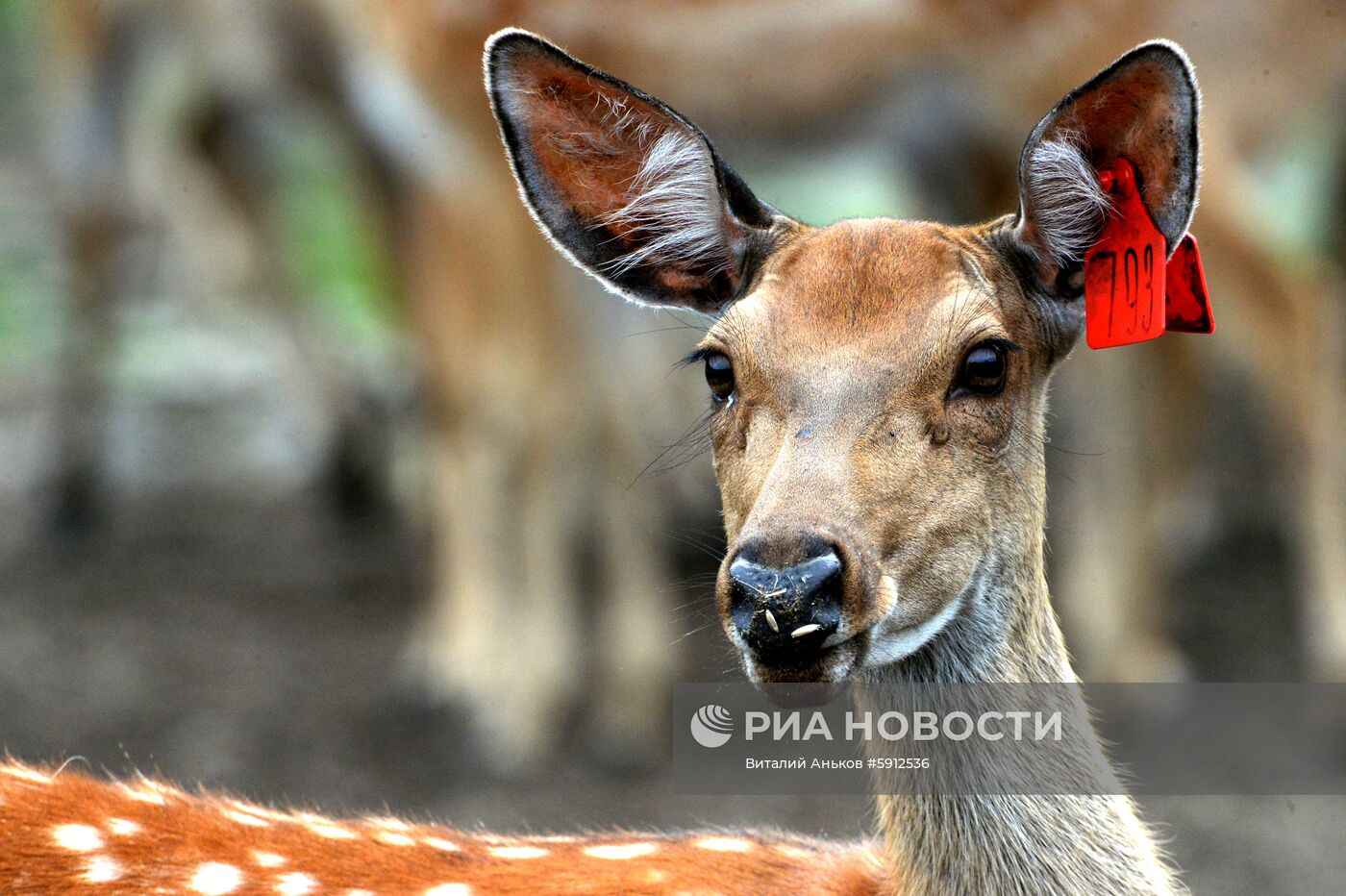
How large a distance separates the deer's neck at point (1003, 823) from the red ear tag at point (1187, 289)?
1.40 feet

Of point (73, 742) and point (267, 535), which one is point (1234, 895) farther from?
point (267, 535)

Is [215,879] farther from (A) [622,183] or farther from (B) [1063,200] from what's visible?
(B) [1063,200]

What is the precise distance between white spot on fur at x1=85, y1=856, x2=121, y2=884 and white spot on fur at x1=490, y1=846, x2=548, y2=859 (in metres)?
0.60

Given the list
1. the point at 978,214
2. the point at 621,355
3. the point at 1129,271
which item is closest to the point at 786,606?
the point at 1129,271

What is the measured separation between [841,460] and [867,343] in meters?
0.21

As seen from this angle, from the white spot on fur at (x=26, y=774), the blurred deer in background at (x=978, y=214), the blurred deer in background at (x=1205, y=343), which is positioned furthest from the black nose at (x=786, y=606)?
the blurred deer in background at (x=978, y=214)

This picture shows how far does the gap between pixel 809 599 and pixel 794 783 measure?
344 centimetres

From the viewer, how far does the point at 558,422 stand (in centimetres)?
614

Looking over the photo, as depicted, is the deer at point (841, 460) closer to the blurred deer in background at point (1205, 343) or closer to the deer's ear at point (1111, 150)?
the deer's ear at point (1111, 150)

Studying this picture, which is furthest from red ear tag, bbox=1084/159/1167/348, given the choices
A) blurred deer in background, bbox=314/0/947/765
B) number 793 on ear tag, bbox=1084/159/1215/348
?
blurred deer in background, bbox=314/0/947/765

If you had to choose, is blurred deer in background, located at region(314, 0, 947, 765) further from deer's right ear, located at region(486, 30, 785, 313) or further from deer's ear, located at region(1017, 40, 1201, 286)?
deer's ear, located at region(1017, 40, 1201, 286)

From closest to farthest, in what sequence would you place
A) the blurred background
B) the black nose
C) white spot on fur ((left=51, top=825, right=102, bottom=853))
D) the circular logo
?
1. the black nose
2. white spot on fur ((left=51, top=825, right=102, bottom=853))
3. the circular logo
4. the blurred background

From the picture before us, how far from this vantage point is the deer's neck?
2383 millimetres

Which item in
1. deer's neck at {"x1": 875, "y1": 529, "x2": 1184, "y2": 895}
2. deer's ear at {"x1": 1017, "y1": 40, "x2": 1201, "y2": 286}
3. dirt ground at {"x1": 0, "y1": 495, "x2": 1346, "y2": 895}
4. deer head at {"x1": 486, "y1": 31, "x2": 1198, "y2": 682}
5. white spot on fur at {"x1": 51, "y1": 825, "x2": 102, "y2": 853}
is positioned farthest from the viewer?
dirt ground at {"x1": 0, "y1": 495, "x2": 1346, "y2": 895}
